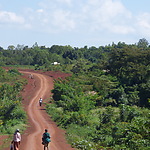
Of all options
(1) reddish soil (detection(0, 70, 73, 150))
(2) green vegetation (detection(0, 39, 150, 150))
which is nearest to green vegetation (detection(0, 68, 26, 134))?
(2) green vegetation (detection(0, 39, 150, 150))

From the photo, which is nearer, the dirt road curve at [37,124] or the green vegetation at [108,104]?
the dirt road curve at [37,124]

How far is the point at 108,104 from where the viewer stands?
42.4m

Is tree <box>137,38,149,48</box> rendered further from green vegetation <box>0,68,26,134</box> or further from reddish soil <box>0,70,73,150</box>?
green vegetation <box>0,68,26,134</box>

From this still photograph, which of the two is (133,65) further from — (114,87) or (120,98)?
(120,98)

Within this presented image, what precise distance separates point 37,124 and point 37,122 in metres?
0.90

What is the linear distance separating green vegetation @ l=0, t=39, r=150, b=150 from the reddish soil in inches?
32.0

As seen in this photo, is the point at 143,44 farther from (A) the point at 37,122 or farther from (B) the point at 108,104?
(A) the point at 37,122

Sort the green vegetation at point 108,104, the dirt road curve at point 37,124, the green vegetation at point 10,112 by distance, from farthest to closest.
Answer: the green vegetation at point 10,112, the green vegetation at point 108,104, the dirt road curve at point 37,124

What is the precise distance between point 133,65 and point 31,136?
32.6 meters

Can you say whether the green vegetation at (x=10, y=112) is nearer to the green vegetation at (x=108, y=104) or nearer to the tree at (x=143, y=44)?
the green vegetation at (x=108, y=104)

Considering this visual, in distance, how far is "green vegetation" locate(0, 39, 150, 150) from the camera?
2008cm

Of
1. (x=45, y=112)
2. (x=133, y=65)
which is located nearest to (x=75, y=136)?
(x=45, y=112)

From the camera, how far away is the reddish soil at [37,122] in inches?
759

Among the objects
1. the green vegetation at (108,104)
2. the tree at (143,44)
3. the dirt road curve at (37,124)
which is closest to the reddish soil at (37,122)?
the dirt road curve at (37,124)
